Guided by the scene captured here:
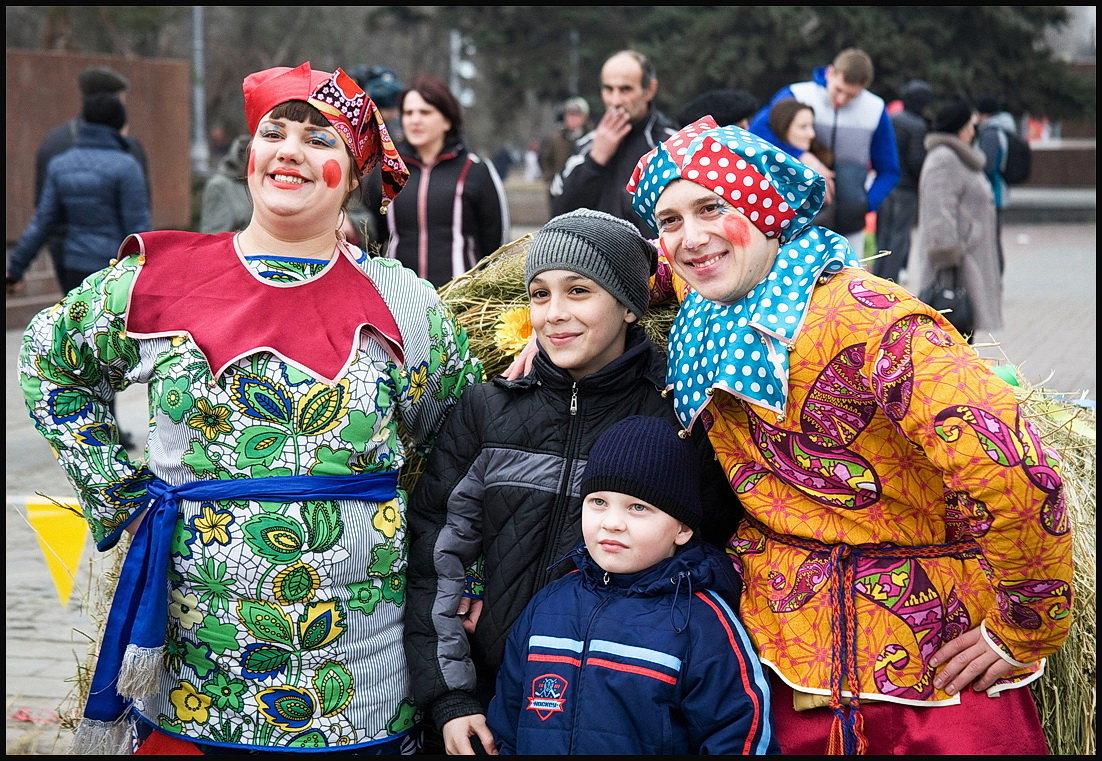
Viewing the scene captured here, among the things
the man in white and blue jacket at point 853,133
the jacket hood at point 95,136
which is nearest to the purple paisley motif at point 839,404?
the man in white and blue jacket at point 853,133

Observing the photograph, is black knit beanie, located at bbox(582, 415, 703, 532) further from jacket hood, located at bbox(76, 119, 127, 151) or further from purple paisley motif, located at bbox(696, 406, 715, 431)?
jacket hood, located at bbox(76, 119, 127, 151)

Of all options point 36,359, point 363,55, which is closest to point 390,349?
point 36,359

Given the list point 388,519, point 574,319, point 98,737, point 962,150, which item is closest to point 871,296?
point 574,319

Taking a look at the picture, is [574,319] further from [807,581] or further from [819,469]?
[807,581]

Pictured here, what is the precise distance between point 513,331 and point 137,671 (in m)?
1.26

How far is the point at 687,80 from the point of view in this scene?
82.7 ft

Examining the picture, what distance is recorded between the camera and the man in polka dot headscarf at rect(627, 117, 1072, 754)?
2295mm

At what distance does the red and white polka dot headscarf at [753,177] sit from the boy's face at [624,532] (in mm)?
624

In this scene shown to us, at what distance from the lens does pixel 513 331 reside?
322 centimetres

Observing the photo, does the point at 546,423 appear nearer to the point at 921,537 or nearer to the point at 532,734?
the point at 532,734

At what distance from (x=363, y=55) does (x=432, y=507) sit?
46.9m

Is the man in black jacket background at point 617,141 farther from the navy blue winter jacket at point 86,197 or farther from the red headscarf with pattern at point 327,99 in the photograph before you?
the navy blue winter jacket at point 86,197

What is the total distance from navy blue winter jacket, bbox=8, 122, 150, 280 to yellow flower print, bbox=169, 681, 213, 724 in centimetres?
580

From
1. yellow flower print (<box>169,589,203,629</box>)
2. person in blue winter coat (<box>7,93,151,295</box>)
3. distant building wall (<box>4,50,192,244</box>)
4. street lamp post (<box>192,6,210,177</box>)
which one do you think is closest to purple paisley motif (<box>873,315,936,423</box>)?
yellow flower print (<box>169,589,203,629</box>)
